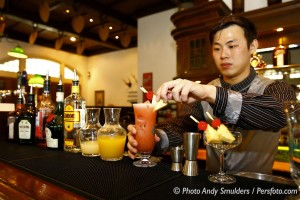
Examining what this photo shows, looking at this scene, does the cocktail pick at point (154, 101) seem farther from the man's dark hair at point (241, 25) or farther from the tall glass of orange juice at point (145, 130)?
the man's dark hair at point (241, 25)

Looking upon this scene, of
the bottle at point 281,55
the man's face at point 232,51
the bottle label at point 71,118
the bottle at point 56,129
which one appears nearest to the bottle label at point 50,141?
the bottle at point 56,129

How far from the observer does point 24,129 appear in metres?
1.55

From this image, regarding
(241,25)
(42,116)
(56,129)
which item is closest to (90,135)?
(56,129)

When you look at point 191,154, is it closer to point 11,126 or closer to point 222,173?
point 222,173

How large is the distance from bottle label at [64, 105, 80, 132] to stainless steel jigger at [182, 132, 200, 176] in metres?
0.69

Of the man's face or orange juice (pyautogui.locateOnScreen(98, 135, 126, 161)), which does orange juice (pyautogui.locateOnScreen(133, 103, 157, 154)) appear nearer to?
orange juice (pyautogui.locateOnScreen(98, 135, 126, 161))

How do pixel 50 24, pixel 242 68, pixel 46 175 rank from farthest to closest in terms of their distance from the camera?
pixel 50 24
pixel 242 68
pixel 46 175

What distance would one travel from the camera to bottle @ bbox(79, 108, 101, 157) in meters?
1.20

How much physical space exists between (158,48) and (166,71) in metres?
0.56

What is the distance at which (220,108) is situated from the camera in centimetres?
96

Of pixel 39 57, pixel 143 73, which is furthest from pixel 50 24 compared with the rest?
pixel 143 73

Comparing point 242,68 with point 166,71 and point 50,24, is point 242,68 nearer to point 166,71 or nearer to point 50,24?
point 166,71

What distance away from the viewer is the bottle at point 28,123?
1549 millimetres

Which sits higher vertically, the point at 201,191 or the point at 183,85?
the point at 183,85
